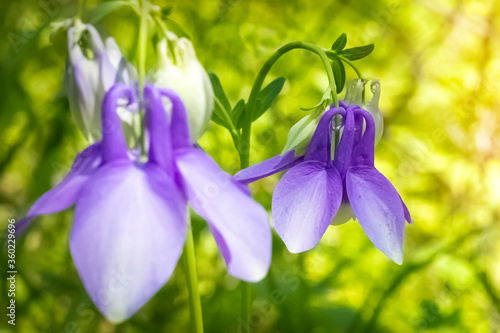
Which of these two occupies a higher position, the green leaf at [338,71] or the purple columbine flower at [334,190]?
the green leaf at [338,71]

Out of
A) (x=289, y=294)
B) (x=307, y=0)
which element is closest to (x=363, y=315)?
(x=289, y=294)

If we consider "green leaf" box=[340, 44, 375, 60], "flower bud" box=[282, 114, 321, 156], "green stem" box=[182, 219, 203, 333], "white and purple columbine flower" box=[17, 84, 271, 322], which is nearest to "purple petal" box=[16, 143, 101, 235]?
"white and purple columbine flower" box=[17, 84, 271, 322]

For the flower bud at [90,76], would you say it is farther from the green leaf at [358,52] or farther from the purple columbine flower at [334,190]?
the green leaf at [358,52]

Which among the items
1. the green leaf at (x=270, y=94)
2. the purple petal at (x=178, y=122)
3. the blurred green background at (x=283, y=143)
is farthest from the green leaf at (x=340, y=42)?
the blurred green background at (x=283, y=143)

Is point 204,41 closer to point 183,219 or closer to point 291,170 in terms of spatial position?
point 291,170

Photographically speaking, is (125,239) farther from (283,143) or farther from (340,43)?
(283,143)

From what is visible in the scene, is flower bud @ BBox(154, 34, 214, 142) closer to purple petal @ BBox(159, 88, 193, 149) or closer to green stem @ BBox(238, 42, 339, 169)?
purple petal @ BBox(159, 88, 193, 149)
